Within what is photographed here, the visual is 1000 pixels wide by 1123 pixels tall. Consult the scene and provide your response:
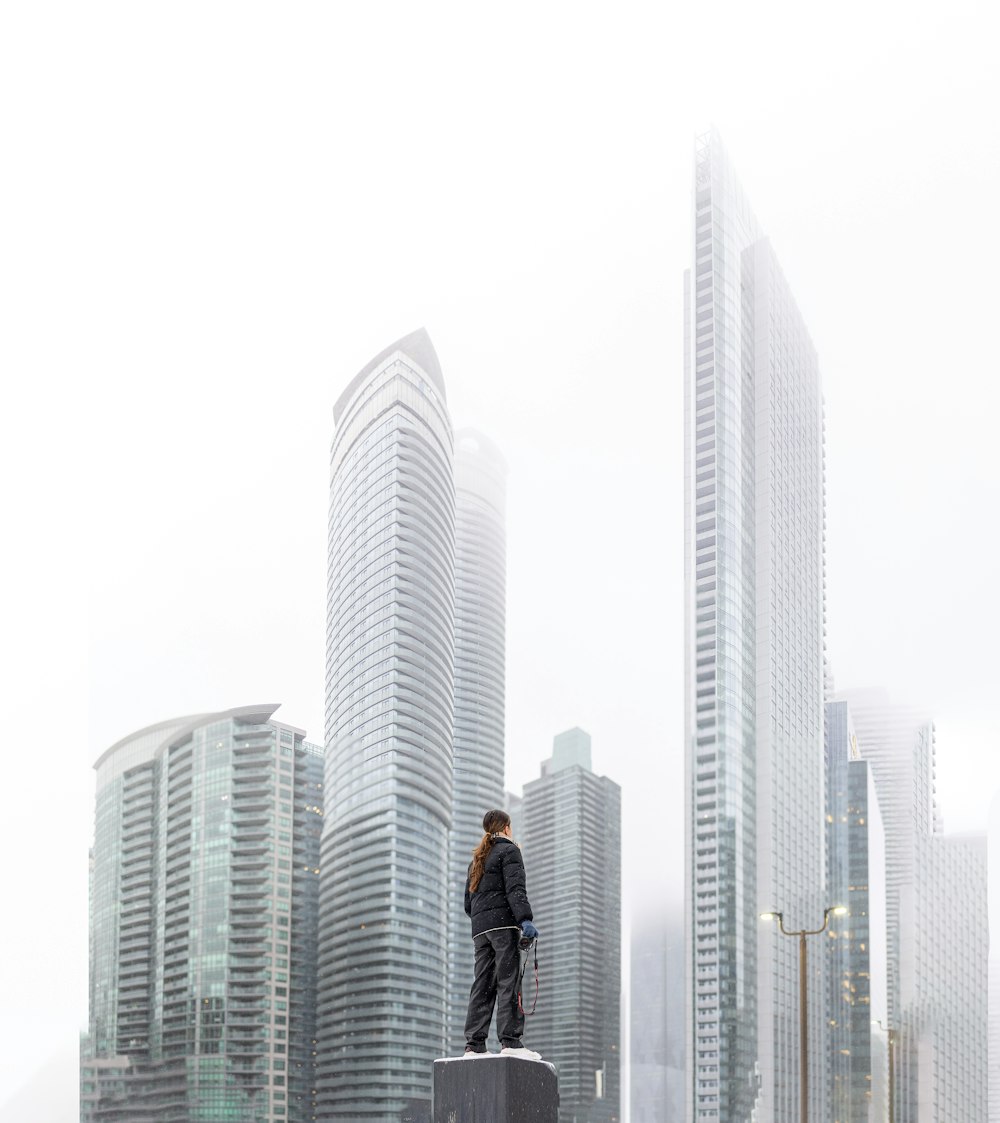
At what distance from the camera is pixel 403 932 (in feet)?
329

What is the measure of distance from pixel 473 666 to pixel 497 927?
119 m

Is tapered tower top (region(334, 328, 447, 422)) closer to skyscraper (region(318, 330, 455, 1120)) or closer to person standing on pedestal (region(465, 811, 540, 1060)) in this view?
skyscraper (region(318, 330, 455, 1120))

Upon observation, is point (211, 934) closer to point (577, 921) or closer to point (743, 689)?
point (743, 689)

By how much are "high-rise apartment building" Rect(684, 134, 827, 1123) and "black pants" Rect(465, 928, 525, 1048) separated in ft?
294

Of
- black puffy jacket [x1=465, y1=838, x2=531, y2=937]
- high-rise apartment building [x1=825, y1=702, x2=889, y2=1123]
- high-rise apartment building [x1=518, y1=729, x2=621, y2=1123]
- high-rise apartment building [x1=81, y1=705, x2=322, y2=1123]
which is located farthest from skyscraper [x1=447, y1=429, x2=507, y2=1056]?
black puffy jacket [x1=465, y1=838, x2=531, y2=937]

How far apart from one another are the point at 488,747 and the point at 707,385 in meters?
41.5

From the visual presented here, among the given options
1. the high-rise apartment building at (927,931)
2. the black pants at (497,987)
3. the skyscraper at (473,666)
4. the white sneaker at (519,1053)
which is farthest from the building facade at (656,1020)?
the white sneaker at (519,1053)

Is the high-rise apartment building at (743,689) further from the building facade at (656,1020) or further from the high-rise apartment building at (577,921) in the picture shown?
the high-rise apartment building at (577,921)

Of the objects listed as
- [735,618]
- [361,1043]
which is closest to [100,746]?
[361,1043]

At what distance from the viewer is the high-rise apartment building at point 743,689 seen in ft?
316

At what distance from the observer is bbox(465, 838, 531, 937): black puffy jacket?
331 inches

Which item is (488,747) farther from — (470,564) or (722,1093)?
(722,1093)

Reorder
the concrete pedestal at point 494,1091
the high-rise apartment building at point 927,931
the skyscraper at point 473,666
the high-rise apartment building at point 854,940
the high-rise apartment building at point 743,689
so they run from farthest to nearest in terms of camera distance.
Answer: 1. the high-rise apartment building at point 927,931
2. the skyscraper at point 473,666
3. the high-rise apartment building at point 854,940
4. the high-rise apartment building at point 743,689
5. the concrete pedestal at point 494,1091

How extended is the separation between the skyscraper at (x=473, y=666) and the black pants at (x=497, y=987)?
10548cm
